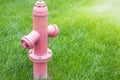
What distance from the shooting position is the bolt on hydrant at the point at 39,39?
6.71 feet

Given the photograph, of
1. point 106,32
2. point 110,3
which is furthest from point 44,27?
point 110,3

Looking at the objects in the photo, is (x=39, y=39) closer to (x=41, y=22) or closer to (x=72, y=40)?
(x=41, y=22)

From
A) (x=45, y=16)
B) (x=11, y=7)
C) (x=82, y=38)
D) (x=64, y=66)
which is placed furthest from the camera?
(x=11, y=7)

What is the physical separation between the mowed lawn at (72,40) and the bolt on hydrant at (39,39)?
0.46 feet

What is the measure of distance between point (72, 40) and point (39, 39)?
0.87 metres

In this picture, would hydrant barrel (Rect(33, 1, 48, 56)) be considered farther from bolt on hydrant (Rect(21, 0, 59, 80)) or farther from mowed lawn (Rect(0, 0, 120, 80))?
mowed lawn (Rect(0, 0, 120, 80))

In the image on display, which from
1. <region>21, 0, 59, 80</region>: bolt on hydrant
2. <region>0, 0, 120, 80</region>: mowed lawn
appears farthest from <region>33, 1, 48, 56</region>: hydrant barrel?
<region>0, 0, 120, 80</region>: mowed lawn

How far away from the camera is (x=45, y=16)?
2066 millimetres

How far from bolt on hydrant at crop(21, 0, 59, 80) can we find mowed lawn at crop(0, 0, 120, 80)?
0.46ft

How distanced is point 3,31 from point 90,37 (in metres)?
0.93

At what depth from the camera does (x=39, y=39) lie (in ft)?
6.95

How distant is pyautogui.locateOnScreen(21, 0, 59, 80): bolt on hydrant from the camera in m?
2.05

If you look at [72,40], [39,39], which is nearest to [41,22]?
[39,39]

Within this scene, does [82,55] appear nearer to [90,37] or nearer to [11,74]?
[90,37]
